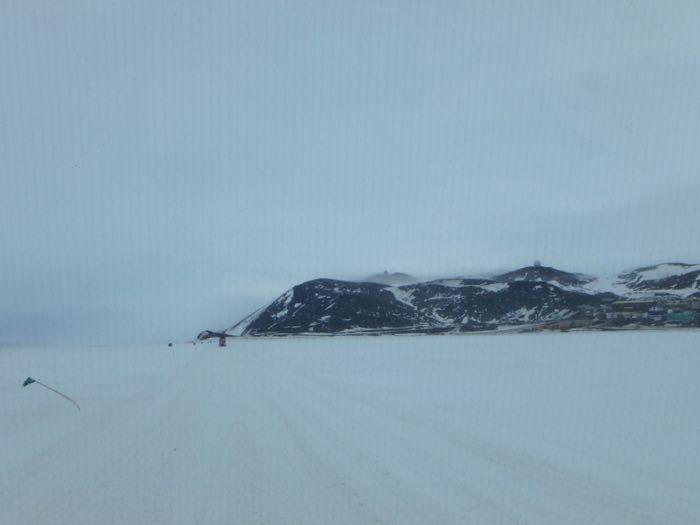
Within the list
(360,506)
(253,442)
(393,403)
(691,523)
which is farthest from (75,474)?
(393,403)

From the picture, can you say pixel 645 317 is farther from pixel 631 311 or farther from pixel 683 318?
pixel 631 311

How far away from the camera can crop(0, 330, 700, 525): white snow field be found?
18.5 ft

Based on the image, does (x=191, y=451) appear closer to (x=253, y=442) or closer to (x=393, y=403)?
(x=253, y=442)

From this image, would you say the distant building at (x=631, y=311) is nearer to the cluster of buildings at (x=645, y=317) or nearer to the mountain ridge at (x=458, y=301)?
A: the cluster of buildings at (x=645, y=317)

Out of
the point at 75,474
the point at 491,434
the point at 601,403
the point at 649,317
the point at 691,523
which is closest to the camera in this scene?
the point at 691,523

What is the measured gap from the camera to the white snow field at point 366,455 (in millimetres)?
5652

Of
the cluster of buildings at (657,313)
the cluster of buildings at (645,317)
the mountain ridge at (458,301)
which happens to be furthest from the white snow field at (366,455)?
the mountain ridge at (458,301)

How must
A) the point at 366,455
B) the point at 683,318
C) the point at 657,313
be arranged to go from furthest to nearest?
the point at 657,313
the point at 683,318
the point at 366,455

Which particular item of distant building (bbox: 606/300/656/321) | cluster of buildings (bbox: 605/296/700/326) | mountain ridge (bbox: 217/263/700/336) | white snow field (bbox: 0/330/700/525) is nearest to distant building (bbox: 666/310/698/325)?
cluster of buildings (bbox: 605/296/700/326)

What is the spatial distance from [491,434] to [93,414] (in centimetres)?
878

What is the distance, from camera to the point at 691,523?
16.6ft

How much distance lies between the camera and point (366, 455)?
7930 millimetres

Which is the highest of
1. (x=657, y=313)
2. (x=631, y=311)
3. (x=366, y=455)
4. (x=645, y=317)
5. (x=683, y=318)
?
(x=631, y=311)

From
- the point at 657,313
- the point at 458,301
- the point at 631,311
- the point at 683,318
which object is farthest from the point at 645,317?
the point at 458,301
